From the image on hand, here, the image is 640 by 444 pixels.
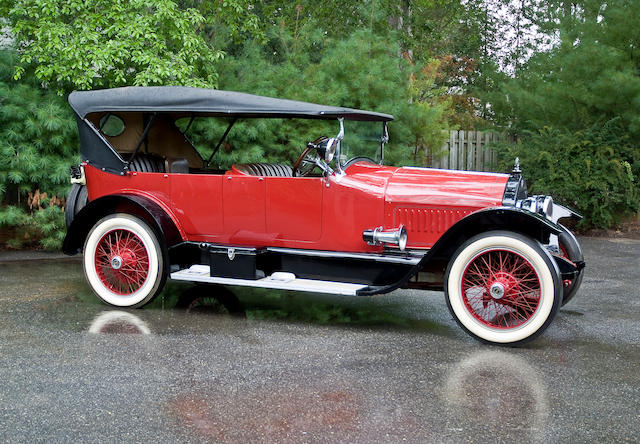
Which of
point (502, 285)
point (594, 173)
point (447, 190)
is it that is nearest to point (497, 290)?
point (502, 285)

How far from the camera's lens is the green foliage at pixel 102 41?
762 centimetres

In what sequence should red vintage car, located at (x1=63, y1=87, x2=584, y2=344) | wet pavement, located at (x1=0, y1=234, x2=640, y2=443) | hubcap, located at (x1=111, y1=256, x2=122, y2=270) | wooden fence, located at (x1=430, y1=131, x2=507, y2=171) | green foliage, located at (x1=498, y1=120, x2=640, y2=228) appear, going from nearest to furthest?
wet pavement, located at (x1=0, y1=234, x2=640, y2=443) < red vintage car, located at (x1=63, y1=87, x2=584, y2=344) < hubcap, located at (x1=111, y1=256, x2=122, y2=270) < green foliage, located at (x1=498, y1=120, x2=640, y2=228) < wooden fence, located at (x1=430, y1=131, x2=507, y2=171)

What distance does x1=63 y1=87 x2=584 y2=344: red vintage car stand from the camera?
173 inches

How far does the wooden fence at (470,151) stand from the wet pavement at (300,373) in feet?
22.5

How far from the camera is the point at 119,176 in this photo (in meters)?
5.46

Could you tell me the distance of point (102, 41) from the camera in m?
8.02

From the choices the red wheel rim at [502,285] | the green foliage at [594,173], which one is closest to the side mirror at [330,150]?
the red wheel rim at [502,285]

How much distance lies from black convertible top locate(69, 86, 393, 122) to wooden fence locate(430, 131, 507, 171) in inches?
274

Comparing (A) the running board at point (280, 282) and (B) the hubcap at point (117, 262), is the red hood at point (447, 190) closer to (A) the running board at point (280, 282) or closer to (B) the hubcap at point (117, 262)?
(A) the running board at point (280, 282)

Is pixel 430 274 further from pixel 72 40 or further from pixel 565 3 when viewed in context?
pixel 565 3

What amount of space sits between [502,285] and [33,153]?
5.81 metres

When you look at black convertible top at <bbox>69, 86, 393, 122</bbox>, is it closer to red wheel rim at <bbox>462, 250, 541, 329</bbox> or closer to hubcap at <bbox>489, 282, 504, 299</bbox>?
red wheel rim at <bbox>462, 250, 541, 329</bbox>

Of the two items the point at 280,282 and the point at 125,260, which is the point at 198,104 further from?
the point at 280,282

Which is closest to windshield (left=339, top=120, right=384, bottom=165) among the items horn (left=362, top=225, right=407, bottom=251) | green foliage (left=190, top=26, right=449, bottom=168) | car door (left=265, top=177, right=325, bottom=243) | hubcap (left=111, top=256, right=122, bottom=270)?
car door (left=265, top=177, right=325, bottom=243)
